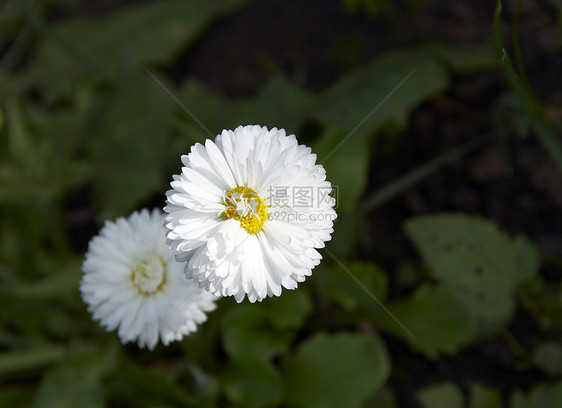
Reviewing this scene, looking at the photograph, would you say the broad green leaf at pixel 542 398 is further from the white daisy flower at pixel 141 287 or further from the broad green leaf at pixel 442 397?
the white daisy flower at pixel 141 287

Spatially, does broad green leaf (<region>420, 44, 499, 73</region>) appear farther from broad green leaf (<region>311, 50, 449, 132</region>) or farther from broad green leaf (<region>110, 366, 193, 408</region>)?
broad green leaf (<region>110, 366, 193, 408</region>)

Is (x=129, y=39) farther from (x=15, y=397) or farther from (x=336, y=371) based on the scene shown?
Answer: (x=336, y=371)

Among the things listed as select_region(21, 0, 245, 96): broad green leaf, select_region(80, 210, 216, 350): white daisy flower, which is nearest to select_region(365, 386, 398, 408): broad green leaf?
select_region(80, 210, 216, 350): white daisy flower

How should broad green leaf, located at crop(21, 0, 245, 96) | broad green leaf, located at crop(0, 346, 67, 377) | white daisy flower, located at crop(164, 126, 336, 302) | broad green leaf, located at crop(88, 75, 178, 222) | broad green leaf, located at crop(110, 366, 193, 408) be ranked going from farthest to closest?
broad green leaf, located at crop(21, 0, 245, 96), broad green leaf, located at crop(88, 75, 178, 222), broad green leaf, located at crop(0, 346, 67, 377), broad green leaf, located at crop(110, 366, 193, 408), white daisy flower, located at crop(164, 126, 336, 302)

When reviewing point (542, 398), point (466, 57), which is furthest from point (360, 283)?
point (466, 57)

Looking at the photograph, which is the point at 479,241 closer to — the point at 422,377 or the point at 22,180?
the point at 422,377
